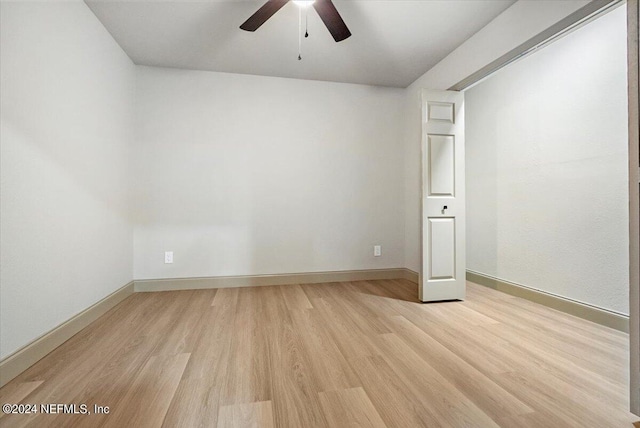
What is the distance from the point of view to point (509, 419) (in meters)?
1.18

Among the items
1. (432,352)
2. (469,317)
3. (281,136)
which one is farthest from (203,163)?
(469,317)

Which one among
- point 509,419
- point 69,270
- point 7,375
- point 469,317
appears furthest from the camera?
point 469,317

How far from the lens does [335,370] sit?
154cm

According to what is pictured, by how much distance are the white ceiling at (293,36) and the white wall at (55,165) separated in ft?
1.07

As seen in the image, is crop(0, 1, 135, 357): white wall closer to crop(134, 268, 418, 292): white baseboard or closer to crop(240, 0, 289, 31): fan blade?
crop(134, 268, 418, 292): white baseboard

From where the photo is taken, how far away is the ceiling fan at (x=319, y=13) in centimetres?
175

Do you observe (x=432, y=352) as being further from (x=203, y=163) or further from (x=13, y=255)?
(x=203, y=163)

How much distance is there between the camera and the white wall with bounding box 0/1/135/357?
4.96 ft

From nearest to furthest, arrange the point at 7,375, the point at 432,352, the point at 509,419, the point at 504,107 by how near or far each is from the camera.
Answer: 1. the point at 509,419
2. the point at 7,375
3. the point at 432,352
4. the point at 504,107

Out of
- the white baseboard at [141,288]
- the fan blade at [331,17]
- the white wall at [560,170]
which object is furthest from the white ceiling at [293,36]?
the white baseboard at [141,288]

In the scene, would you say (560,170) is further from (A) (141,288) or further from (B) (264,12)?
(A) (141,288)

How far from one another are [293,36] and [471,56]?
5.48ft

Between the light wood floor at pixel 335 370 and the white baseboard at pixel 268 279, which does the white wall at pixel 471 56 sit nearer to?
the white baseboard at pixel 268 279

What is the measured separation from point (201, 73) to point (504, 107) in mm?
3459
